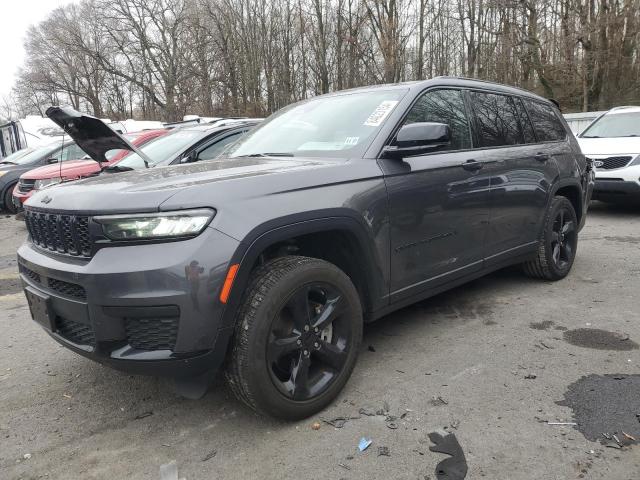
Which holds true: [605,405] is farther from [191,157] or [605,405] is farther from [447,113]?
[191,157]

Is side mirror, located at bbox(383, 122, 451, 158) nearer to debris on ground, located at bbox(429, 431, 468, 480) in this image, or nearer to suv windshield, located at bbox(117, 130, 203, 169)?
debris on ground, located at bbox(429, 431, 468, 480)

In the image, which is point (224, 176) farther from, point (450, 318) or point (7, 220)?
point (7, 220)

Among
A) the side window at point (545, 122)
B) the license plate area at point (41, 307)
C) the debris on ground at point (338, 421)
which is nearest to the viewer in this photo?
the license plate area at point (41, 307)

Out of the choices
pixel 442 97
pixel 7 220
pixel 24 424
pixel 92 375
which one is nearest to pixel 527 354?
pixel 442 97

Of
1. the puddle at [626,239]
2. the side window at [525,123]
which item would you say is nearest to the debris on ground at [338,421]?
the side window at [525,123]

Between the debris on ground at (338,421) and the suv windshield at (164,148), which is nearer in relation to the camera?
the debris on ground at (338,421)

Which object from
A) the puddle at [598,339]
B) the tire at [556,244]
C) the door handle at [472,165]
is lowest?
the puddle at [598,339]

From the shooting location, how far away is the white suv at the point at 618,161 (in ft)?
26.1

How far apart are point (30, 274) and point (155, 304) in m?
1.04

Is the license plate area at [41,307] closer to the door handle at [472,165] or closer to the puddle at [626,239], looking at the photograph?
the door handle at [472,165]

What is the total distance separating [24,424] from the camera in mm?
2773

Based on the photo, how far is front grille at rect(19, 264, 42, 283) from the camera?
8.61 feet

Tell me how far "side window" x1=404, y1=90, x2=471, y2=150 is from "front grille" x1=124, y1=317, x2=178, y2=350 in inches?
78.9

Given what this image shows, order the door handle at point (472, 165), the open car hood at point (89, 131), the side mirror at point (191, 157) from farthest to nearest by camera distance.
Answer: the side mirror at point (191, 157) < the open car hood at point (89, 131) < the door handle at point (472, 165)
